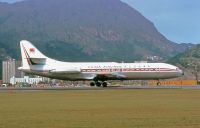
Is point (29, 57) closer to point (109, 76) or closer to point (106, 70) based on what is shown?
point (106, 70)

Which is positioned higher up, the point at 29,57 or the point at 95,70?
the point at 29,57

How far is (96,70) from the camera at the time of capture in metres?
107

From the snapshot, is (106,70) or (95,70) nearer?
(106,70)

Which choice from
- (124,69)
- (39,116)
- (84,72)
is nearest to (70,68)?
(84,72)

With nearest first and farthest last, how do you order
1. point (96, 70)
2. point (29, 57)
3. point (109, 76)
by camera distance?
point (109, 76) < point (96, 70) < point (29, 57)

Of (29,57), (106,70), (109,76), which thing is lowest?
(109,76)

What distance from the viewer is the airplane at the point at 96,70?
349ft

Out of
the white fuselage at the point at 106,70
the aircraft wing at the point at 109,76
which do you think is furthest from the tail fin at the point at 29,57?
the aircraft wing at the point at 109,76

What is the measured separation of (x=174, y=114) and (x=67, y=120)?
6.98 m

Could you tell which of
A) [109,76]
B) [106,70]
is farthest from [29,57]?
[109,76]

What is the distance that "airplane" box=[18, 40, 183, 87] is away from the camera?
349 feet

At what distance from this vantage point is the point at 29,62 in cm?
10850

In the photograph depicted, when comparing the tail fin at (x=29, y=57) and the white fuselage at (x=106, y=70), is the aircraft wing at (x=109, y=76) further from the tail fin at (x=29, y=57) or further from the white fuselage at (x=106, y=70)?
the tail fin at (x=29, y=57)

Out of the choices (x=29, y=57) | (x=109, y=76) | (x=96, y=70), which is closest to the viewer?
(x=109, y=76)
